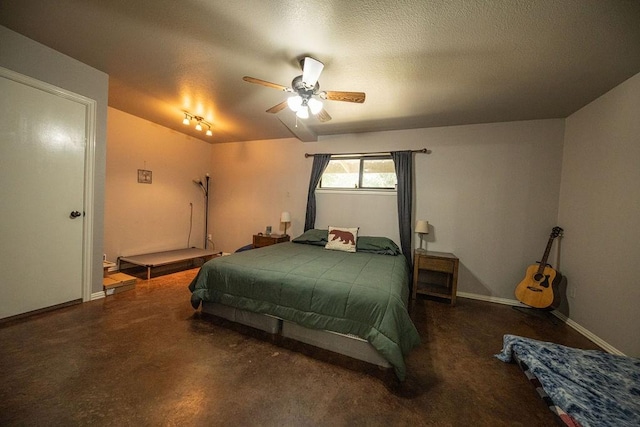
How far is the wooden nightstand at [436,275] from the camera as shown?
113 inches

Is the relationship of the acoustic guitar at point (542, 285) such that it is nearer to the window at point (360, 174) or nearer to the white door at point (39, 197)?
the window at point (360, 174)

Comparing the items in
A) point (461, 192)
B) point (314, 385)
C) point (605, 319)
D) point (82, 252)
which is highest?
point (461, 192)

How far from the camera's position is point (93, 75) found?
93.6 inches

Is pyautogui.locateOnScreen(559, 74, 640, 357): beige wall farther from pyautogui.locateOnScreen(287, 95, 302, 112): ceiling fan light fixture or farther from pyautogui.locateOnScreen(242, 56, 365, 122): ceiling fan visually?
pyautogui.locateOnScreen(287, 95, 302, 112): ceiling fan light fixture

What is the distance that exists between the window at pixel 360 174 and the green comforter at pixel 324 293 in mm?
1570

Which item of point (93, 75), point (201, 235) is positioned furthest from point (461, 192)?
point (201, 235)

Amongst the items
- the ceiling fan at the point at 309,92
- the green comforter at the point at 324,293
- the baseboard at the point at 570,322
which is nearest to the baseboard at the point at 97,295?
the green comforter at the point at 324,293

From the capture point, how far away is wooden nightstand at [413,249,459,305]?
2.87m

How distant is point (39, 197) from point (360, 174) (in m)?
3.87

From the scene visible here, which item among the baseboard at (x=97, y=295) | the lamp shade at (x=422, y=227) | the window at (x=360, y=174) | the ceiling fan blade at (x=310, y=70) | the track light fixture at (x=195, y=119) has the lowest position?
the baseboard at (x=97, y=295)

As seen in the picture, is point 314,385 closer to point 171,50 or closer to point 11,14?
point 171,50

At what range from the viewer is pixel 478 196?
3176mm

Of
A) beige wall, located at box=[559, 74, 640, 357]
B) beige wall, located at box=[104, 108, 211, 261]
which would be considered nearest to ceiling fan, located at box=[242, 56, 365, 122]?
beige wall, located at box=[559, 74, 640, 357]

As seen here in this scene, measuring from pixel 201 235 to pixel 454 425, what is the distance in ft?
16.8
